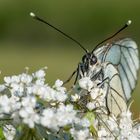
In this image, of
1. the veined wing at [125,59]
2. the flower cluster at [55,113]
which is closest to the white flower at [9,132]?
the flower cluster at [55,113]

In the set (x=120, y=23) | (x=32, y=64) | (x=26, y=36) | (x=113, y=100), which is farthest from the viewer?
(x=26, y=36)

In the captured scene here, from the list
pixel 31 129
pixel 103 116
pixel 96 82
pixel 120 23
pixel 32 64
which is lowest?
pixel 31 129

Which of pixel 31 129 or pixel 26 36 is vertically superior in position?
pixel 26 36

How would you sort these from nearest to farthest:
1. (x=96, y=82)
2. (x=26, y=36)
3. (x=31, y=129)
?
(x=31, y=129), (x=96, y=82), (x=26, y=36)

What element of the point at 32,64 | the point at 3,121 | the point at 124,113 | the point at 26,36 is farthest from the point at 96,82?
the point at 26,36

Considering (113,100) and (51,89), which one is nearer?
(51,89)

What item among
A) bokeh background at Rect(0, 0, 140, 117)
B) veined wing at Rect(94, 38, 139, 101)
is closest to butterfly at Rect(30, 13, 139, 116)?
veined wing at Rect(94, 38, 139, 101)

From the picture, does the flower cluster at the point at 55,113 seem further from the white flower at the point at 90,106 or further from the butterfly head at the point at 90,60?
the butterfly head at the point at 90,60

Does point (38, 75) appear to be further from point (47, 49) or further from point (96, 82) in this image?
point (47, 49)
